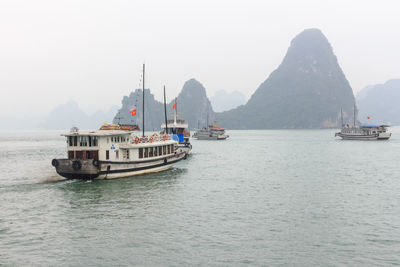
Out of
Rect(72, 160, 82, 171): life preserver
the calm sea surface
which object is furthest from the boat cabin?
the calm sea surface

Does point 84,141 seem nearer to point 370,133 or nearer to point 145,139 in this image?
point 145,139

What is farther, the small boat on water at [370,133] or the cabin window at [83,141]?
the small boat on water at [370,133]

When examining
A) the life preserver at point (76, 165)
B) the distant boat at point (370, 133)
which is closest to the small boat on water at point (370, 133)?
the distant boat at point (370, 133)

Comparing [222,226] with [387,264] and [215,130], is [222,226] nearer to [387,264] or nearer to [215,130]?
[387,264]

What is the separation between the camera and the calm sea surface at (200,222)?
1539 centimetres

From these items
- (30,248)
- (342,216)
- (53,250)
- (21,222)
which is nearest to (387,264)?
(342,216)

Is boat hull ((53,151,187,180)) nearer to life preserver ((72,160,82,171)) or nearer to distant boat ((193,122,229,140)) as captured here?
life preserver ((72,160,82,171))

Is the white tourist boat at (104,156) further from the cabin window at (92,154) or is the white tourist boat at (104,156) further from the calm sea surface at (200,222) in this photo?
the calm sea surface at (200,222)

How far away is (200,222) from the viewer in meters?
20.5

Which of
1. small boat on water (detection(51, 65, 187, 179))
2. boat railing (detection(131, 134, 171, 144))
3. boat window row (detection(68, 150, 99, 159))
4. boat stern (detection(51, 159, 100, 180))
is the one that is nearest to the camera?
boat stern (detection(51, 159, 100, 180))

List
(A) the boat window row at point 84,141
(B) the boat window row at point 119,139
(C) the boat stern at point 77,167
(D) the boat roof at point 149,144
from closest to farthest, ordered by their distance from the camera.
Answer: (C) the boat stern at point 77,167, (A) the boat window row at point 84,141, (B) the boat window row at point 119,139, (D) the boat roof at point 149,144

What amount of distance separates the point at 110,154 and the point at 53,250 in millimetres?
18227

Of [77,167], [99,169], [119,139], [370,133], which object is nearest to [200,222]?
[99,169]

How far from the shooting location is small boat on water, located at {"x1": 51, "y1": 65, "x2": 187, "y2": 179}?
32.2 m
